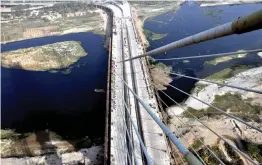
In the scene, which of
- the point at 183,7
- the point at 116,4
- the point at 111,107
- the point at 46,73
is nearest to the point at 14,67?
the point at 46,73

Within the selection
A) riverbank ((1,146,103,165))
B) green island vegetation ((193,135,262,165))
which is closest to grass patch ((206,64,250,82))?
green island vegetation ((193,135,262,165))

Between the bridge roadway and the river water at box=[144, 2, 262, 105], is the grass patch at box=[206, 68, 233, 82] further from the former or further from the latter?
the bridge roadway

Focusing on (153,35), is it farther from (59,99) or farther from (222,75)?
(59,99)

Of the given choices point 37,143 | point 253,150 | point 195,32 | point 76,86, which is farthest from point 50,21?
point 253,150

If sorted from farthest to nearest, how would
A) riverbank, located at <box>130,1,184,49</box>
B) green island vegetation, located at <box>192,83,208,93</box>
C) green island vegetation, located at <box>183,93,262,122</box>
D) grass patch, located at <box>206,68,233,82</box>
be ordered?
riverbank, located at <box>130,1,184,49</box> < grass patch, located at <box>206,68,233,82</box> < green island vegetation, located at <box>192,83,208,93</box> < green island vegetation, located at <box>183,93,262,122</box>

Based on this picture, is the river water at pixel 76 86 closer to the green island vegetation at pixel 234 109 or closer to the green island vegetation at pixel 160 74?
the green island vegetation at pixel 160 74
